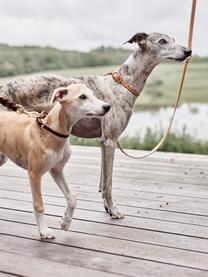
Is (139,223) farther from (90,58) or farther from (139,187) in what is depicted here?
(90,58)

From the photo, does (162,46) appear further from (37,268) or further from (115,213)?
(37,268)

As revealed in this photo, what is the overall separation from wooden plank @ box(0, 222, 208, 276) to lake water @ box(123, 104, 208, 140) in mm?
2766

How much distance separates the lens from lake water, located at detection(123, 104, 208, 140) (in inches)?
189

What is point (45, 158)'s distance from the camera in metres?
2.09

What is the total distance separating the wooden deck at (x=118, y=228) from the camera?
1892 mm

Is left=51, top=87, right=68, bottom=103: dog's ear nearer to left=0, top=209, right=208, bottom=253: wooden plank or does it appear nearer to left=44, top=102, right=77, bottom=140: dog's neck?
left=44, top=102, right=77, bottom=140: dog's neck

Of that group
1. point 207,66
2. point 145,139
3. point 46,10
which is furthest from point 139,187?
point 46,10

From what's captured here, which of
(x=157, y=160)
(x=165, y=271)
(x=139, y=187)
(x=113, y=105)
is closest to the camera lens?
(x=165, y=271)

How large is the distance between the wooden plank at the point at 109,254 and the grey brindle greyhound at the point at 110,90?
15.5 inches

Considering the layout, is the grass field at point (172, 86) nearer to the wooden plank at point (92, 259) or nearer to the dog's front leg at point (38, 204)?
the dog's front leg at point (38, 204)

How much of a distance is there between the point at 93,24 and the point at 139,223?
325 centimetres

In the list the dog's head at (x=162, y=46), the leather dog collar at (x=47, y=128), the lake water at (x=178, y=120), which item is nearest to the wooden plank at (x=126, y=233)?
the leather dog collar at (x=47, y=128)

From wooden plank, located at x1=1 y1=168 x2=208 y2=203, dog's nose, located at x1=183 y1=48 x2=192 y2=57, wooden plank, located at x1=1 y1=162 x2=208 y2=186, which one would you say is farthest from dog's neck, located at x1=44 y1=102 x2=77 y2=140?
wooden plank, located at x1=1 y1=162 x2=208 y2=186

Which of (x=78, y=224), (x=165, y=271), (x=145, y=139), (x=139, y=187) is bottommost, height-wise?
(x=145, y=139)
